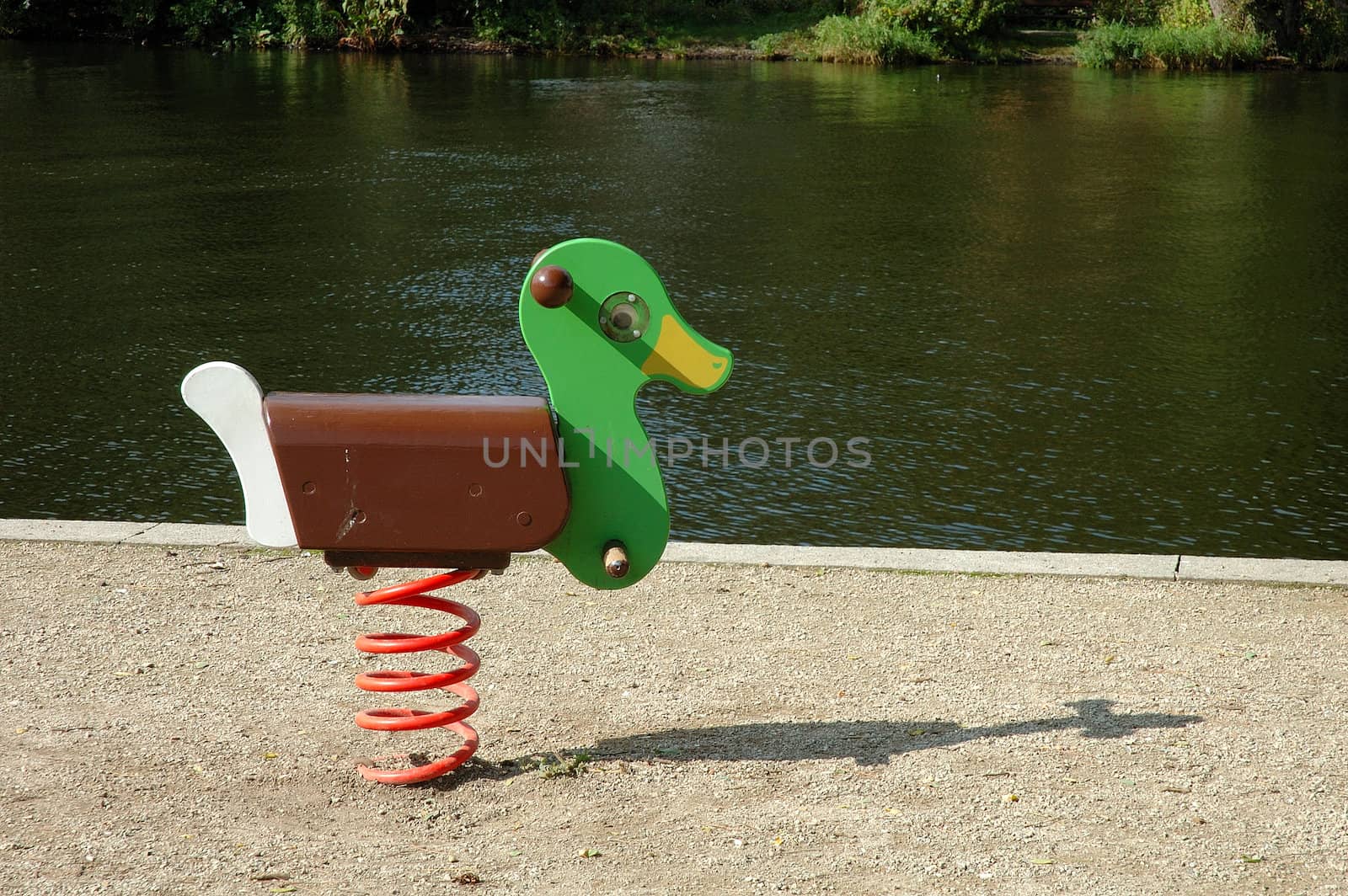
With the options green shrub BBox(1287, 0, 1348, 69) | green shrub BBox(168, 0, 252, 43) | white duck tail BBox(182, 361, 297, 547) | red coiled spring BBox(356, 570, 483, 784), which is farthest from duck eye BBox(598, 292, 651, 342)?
green shrub BBox(168, 0, 252, 43)

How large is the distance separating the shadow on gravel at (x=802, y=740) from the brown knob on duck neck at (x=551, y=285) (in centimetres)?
144

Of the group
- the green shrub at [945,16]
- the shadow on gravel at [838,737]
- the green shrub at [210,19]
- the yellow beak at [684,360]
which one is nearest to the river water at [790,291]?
the yellow beak at [684,360]

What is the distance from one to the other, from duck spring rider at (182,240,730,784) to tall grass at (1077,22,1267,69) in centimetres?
3016

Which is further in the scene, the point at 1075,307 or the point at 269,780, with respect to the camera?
the point at 1075,307

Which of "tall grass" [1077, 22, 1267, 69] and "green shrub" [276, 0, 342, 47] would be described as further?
"green shrub" [276, 0, 342, 47]

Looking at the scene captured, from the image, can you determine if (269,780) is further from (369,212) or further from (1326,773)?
(369,212)

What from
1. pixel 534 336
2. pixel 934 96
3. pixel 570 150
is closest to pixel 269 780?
pixel 534 336

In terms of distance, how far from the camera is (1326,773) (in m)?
4.47

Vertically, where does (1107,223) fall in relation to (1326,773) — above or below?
above

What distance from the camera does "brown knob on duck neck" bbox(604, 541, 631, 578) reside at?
438cm

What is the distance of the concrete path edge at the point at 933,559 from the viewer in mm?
5996

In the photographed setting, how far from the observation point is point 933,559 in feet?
20.1

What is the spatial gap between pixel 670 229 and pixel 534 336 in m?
9.77

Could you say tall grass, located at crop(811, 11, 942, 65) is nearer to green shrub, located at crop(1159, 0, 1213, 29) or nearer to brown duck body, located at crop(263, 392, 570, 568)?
green shrub, located at crop(1159, 0, 1213, 29)
